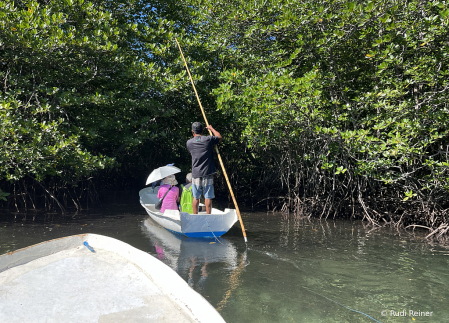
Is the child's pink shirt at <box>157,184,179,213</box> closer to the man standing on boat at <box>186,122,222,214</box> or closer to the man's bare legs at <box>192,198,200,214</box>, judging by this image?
the man's bare legs at <box>192,198,200,214</box>

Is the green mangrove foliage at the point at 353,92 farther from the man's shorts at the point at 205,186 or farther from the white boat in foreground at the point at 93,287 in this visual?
the white boat in foreground at the point at 93,287

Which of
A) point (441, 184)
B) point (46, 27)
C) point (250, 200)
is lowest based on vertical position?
point (250, 200)

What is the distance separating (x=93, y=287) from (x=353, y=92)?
18.8 feet

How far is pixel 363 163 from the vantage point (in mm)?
5859

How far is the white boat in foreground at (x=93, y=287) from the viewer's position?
2418mm

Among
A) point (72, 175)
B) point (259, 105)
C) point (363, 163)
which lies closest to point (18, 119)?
point (72, 175)

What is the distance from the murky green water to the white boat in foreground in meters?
0.60

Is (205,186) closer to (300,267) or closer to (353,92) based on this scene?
(300,267)

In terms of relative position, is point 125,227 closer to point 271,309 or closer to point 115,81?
point 115,81

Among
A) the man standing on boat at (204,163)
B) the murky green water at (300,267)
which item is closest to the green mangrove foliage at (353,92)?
the murky green water at (300,267)

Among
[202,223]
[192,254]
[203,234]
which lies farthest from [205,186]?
[192,254]

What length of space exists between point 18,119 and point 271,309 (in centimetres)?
557

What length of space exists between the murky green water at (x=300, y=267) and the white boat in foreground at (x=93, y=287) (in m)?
0.60

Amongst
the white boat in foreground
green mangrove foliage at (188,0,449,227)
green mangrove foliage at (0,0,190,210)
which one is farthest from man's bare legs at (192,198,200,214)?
green mangrove foliage at (0,0,190,210)
